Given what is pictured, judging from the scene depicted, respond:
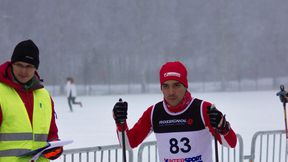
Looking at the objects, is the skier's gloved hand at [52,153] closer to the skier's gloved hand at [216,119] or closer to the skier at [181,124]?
the skier at [181,124]

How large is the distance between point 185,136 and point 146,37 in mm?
50241

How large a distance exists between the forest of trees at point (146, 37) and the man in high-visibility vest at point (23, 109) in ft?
149

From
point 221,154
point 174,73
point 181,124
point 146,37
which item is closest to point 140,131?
point 181,124

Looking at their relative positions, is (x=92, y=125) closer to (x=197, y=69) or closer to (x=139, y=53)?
(x=139, y=53)

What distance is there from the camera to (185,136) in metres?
3.71

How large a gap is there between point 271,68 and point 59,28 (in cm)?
2524

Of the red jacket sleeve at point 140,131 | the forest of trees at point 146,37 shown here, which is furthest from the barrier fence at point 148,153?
the forest of trees at point 146,37

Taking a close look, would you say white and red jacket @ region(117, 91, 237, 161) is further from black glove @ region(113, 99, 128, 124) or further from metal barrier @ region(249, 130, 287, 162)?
metal barrier @ region(249, 130, 287, 162)

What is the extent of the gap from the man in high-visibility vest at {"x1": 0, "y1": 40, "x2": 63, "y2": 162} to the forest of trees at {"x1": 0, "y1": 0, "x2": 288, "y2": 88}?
1793 inches

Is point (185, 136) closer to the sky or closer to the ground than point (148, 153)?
closer to the sky

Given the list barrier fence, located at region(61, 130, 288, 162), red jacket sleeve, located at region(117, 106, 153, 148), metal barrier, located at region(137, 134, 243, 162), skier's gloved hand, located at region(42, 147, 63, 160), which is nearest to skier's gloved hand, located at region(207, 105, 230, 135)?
red jacket sleeve, located at region(117, 106, 153, 148)

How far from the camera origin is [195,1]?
57.9 meters

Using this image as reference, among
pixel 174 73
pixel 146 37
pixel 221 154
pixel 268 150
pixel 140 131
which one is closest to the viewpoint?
pixel 174 73

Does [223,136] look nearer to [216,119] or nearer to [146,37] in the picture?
[216,119]
